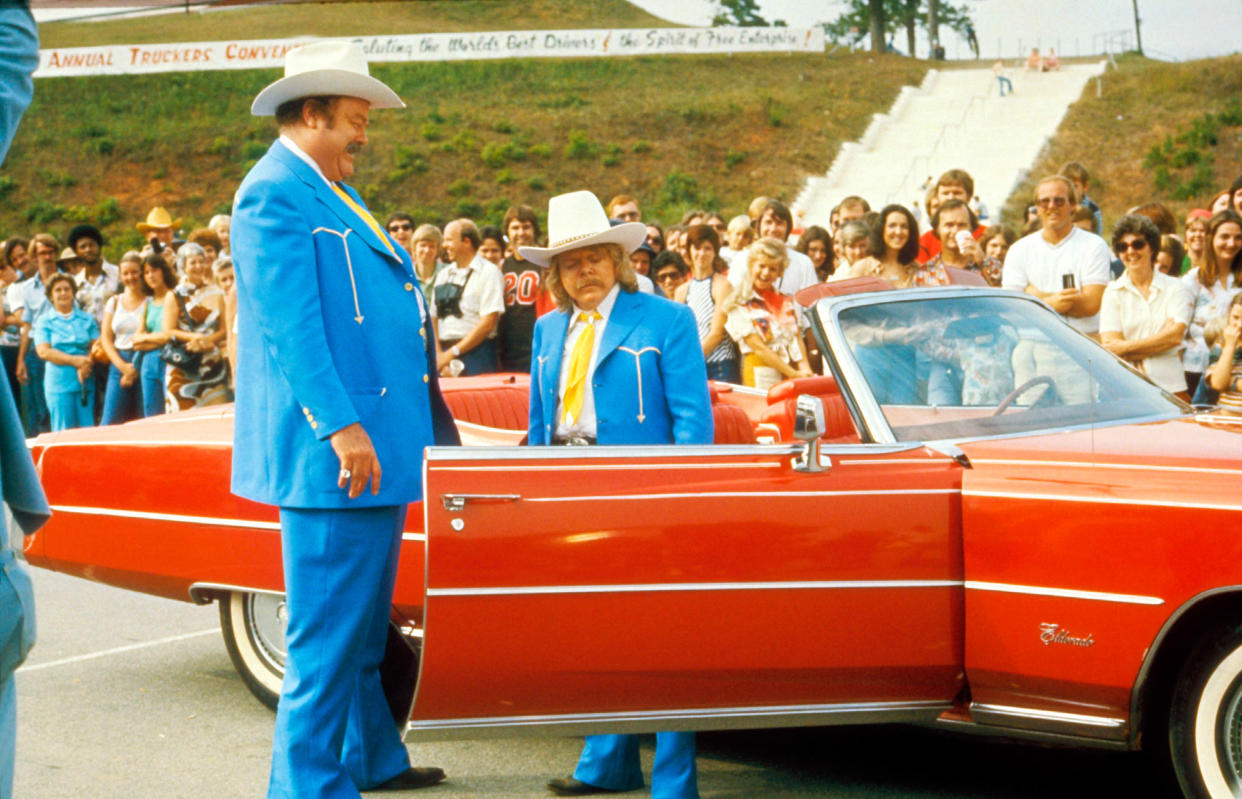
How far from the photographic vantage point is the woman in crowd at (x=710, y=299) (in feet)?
28.9

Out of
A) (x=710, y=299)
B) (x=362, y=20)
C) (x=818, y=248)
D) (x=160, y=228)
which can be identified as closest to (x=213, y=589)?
(x=710, y=299)

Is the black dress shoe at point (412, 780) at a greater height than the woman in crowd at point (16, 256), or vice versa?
the woman in crowd at point (16, 256)

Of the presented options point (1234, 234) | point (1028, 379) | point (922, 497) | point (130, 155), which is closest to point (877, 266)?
point (1234, 234)

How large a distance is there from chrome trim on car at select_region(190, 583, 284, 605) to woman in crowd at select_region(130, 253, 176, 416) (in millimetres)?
6339

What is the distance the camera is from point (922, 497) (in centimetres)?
372

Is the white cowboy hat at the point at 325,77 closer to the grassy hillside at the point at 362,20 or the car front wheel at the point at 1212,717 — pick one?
the car front wheel at the point at 1212,717

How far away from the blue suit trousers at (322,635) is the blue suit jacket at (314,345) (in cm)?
8

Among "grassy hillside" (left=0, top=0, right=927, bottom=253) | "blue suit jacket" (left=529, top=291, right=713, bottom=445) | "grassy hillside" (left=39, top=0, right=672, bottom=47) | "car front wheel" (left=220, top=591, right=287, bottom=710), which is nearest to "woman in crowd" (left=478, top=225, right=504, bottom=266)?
"car front wheel" (left=220, top=591, right=287, bottom=710)

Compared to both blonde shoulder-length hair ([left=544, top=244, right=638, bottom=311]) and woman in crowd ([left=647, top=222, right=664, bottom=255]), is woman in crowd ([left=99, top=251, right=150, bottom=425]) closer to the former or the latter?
woman in crowd ([left=647, top=222, right=664, bottom=255])

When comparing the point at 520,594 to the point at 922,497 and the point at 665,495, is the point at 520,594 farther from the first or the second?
the point at 922,497

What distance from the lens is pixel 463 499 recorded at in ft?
11.7

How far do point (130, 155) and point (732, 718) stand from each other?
1864 inches

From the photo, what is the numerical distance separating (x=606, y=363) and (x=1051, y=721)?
160 cm

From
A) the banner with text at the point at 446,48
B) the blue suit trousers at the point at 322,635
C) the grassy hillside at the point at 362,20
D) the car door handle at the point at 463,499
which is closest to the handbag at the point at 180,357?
the blue suit trousers at the point at 322,635
